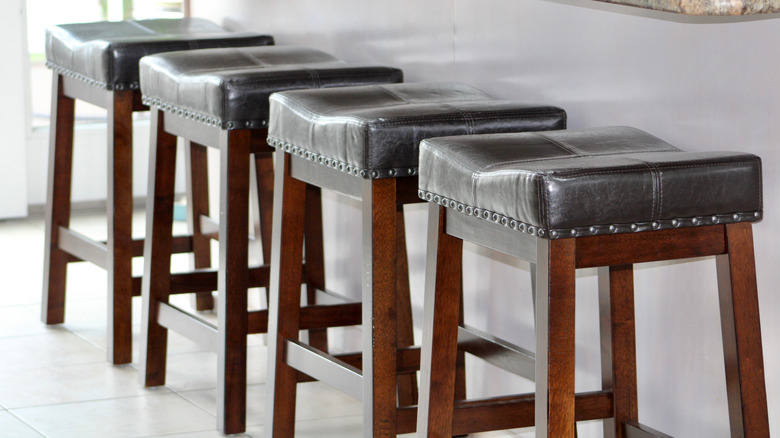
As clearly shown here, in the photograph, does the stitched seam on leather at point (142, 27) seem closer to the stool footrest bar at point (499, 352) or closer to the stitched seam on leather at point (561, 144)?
the stool footrest bar at point (499, 352)

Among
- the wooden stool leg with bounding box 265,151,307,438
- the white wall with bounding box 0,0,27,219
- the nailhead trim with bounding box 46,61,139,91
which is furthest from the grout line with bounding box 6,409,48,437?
the white wall with bounding box 0,0,27,219

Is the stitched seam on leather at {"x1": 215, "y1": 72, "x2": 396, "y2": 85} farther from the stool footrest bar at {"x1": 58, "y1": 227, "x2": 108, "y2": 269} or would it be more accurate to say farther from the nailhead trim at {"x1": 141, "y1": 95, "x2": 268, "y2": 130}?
the stool footrest bar at {"x1": 58, "y1": 227, "x2": 108, "y2": 269}

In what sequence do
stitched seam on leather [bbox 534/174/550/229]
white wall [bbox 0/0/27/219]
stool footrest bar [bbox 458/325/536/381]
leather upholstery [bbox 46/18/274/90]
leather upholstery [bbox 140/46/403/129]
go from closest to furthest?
stitched seam on leather [bbox 534/174/550/229], stool footrest bar [bbox 458/325/536/381], leather upholstery [bbox 140/46/403/129], leather upholstery [bbox 46/18/274/90], white wall [bbox 0/0/27/219]

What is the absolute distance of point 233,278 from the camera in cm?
263

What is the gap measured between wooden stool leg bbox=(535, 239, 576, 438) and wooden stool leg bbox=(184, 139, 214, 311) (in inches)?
81.9

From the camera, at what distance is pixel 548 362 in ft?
5.40

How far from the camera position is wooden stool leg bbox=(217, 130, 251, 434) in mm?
2564

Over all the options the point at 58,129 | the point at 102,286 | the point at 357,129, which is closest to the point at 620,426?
the point at 357,129

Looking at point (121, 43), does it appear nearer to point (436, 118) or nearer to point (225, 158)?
point (225, 158)

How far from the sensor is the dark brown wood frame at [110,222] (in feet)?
10.3

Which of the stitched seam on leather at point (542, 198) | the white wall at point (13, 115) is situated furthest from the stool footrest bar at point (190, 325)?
the white wall at point (13, 115)

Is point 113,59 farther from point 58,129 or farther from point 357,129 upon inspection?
point 357,129

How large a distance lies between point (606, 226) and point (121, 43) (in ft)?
5.84

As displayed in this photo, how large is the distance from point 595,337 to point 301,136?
71cm
